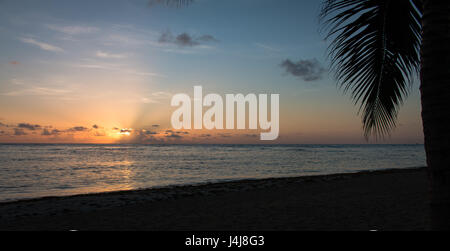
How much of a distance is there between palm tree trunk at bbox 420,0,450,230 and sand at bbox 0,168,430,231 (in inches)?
148

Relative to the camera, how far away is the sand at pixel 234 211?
22.2ft

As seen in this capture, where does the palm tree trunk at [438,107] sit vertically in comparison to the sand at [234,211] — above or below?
above

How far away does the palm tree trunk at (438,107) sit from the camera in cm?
188

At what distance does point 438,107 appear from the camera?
6.21 feet

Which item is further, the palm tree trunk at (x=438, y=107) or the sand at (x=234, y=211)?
the sand at (x=234, y=211)

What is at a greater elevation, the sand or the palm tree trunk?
the palm tree trunk

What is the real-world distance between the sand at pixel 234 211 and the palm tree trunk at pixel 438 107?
12.3 ft

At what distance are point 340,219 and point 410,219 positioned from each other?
1.53m

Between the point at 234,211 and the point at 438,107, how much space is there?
7.05 metres

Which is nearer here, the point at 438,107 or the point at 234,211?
the point at 438,107

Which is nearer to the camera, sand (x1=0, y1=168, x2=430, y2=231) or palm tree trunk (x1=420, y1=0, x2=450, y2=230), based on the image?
palm tree trunk (x1=420, y1=0, x2=450, y2=230)

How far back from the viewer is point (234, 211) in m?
8.38

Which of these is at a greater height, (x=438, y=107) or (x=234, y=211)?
(x=438, y=107)

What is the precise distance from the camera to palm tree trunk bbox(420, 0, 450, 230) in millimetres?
1882
